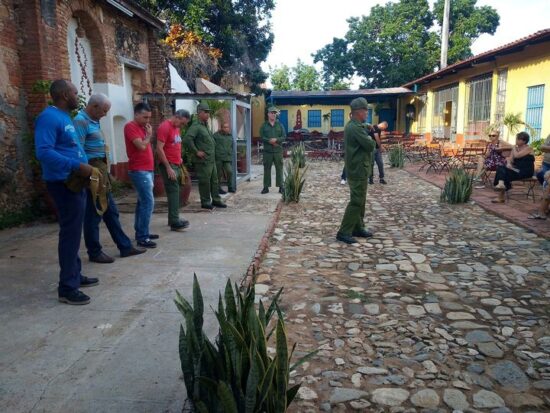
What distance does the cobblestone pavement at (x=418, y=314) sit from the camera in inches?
102

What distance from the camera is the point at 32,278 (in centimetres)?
416

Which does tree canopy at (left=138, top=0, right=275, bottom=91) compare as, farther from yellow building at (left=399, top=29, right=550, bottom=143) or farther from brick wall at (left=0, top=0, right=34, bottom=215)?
brick wall at (left=0, top=0, right=34, bottom=215)

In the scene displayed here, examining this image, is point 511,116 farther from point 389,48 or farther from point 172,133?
point 389,48

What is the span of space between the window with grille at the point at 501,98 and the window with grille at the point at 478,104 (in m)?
0.53

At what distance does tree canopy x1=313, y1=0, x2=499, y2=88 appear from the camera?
27531mm

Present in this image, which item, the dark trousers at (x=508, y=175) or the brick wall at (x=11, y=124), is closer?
the brick wall at (x=11, y=124)

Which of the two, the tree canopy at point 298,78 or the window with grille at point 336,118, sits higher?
the tree canopy at point 298,78

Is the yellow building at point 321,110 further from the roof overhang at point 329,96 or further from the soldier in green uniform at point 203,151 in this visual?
the soldier in green uniform at point 203,151

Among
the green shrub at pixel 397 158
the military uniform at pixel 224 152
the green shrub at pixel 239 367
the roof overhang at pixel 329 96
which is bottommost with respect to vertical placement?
the green shrub at pixel 239 367

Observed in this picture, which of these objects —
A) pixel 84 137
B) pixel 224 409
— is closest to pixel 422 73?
pixel 84 137

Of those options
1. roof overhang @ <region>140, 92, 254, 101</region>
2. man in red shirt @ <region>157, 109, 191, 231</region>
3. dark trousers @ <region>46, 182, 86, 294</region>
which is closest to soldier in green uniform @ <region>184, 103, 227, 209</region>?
man in red shirt @ <region>157, 109, 191, 231</region>

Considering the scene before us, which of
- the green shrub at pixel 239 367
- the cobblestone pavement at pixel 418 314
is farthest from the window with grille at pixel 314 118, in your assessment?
the green shrub at pixel 239 367

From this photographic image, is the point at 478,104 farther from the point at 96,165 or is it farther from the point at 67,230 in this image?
the point at 67,230

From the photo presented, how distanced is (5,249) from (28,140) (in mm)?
2022
